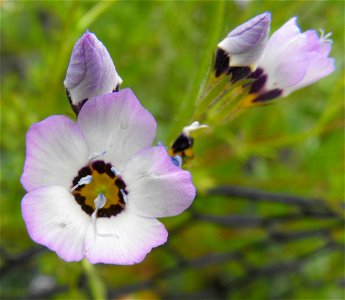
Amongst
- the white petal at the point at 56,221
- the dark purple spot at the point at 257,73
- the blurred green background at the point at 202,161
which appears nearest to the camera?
the white petal at the point at 56,221

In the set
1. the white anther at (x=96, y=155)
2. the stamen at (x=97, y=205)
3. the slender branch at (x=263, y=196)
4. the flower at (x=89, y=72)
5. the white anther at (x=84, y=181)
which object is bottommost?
the slender branch at (x=263, y=196)

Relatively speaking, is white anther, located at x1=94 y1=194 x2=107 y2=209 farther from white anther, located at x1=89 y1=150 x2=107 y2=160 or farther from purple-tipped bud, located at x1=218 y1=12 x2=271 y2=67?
purple-tipped bud, located at x1=218 y1=12 x2=271 y2=67

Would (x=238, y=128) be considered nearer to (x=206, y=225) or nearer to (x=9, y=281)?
(x=206, y=225)

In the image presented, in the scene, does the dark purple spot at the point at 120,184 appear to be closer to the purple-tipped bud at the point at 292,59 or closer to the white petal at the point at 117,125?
the white petal at the point at 117,125

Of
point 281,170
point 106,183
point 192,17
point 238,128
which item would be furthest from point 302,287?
point 106,183

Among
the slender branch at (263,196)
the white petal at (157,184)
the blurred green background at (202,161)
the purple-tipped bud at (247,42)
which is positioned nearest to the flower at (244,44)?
the purple-tipped bud at (247,42)

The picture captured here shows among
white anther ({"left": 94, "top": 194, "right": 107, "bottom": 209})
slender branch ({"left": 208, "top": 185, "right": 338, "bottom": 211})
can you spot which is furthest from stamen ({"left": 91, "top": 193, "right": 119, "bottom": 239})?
slender branch ({"left": 208, "top": 185, "right": 338, "bottom": 211})
